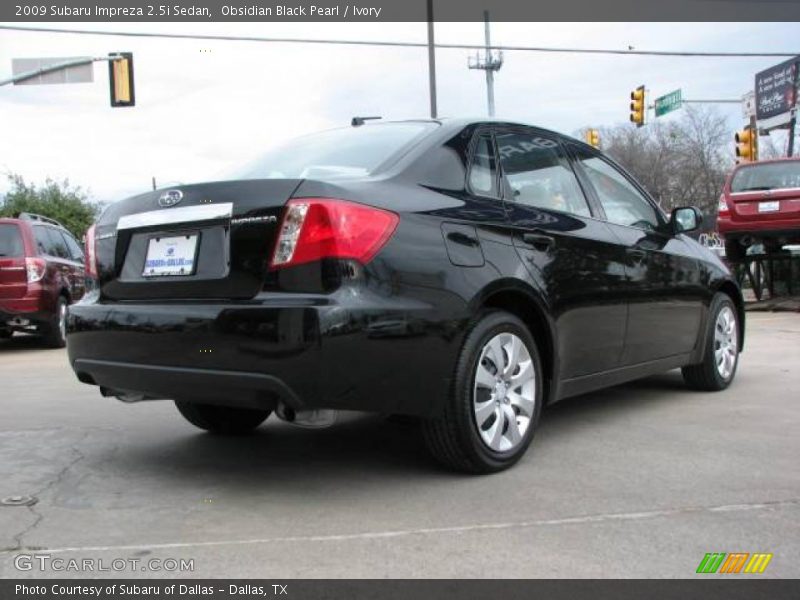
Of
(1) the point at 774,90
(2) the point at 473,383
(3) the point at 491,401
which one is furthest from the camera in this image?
(1) the point at 774,90

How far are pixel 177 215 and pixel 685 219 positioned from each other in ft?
11.5

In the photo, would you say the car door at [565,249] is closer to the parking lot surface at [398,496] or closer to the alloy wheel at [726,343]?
the parking lot surface at [398,496]

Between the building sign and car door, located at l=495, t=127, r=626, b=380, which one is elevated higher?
the building sign

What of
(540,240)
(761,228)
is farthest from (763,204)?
(540,240)

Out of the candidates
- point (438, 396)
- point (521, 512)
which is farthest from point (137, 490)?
point (521, 512)

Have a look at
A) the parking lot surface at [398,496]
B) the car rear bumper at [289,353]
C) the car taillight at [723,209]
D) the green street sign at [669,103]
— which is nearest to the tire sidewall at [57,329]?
the parking lot surface at [398,496]

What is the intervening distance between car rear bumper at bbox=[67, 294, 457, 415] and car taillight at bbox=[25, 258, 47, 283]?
6.87 m

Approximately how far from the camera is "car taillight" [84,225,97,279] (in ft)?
12.6

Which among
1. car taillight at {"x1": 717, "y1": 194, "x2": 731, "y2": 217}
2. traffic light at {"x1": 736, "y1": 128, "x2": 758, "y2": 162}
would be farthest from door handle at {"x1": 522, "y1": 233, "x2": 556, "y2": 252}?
traffic light at {"x1": 736, "y1": 128, "x2": 758, "y2": 162}

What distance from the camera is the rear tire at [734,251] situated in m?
12.5

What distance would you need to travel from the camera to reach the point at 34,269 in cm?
963

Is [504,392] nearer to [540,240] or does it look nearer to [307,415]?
[540,240]

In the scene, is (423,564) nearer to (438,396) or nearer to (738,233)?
(438,396)
